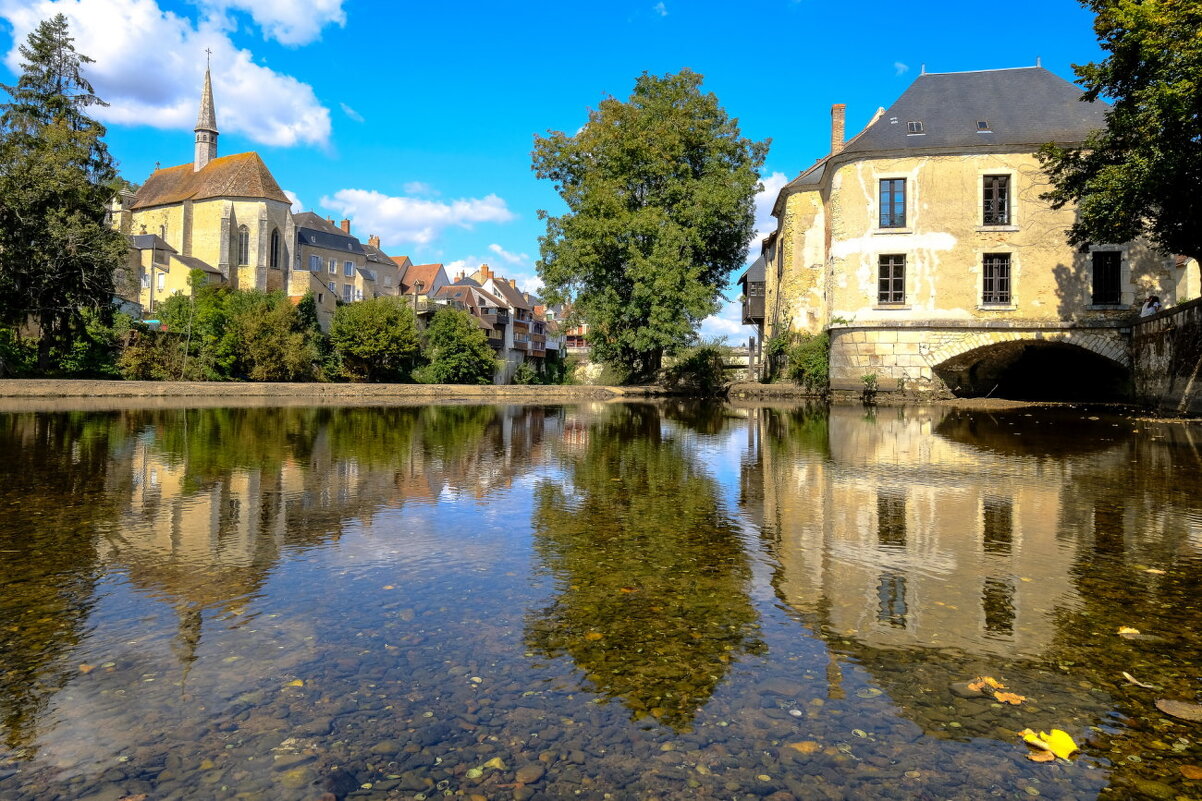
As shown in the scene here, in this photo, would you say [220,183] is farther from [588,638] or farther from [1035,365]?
Result: [588,638]

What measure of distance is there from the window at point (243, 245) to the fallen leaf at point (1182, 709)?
247ft

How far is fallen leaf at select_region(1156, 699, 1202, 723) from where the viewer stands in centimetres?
297

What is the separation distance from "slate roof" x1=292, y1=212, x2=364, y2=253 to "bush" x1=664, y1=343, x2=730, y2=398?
2083 inches

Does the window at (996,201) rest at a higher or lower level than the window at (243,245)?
lower

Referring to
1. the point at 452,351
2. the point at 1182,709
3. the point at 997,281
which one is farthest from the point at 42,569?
the point at 452,351

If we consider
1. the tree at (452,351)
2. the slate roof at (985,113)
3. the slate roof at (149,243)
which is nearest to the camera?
the slate roof at (985,113)

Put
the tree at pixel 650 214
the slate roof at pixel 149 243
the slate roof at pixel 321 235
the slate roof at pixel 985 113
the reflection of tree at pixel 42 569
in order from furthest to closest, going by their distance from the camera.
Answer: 1. the slate roof at pixel 321 235
2. the slate roof at pixel 149 243
3. the tree at pixel 650 214
4. the slate roof at pixel 985 113
5. the reflection of tree at pixel 42 569

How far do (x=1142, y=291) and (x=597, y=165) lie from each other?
2397 cm

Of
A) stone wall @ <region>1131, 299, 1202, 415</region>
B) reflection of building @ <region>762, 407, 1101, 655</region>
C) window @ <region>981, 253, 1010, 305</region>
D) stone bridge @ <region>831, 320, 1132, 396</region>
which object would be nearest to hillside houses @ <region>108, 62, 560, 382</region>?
stone bridge @ <region>831, 320, 1132, 396</region>

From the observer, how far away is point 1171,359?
68.9ft

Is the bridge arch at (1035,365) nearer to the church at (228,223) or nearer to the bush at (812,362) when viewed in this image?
the bush at (812,362)

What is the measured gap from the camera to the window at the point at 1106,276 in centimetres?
2717

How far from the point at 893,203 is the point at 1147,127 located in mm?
11226

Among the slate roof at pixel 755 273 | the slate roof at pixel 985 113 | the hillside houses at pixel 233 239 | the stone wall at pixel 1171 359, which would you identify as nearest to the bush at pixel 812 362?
the slate roof at pixel 985 113
